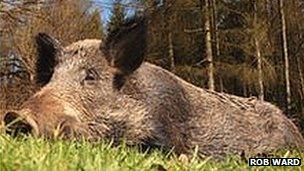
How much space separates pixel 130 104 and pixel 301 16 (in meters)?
31.7

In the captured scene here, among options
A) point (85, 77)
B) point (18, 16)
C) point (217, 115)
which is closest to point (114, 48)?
point (85, 77)

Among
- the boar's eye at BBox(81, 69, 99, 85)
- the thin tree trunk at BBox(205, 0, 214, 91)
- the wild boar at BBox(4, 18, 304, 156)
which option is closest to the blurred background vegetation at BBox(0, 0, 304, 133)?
the thin tree trunk at BBox(205, 0, 214, 91)

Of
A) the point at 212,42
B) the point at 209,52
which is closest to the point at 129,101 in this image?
the point at 209,52

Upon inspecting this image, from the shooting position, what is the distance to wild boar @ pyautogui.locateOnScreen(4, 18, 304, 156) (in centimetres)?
757

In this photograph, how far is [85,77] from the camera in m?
7.93

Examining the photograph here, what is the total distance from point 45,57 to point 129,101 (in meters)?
1.29

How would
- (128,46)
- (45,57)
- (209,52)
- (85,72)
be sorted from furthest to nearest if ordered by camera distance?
(209,52)
(45,57)
(128,46)
(85,72)

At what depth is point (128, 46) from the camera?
27.2 feet

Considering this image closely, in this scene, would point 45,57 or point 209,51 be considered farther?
point 209,51

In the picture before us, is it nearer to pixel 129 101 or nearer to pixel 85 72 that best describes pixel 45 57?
pixel 85 72

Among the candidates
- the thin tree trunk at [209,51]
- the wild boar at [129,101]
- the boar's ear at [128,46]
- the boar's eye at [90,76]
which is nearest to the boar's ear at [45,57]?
the wild boar at [129,101]

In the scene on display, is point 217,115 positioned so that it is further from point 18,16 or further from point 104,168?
point 18,16

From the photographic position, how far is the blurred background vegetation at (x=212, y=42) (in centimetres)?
2708

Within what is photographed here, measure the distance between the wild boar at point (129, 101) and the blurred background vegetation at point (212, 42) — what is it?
550 inches
